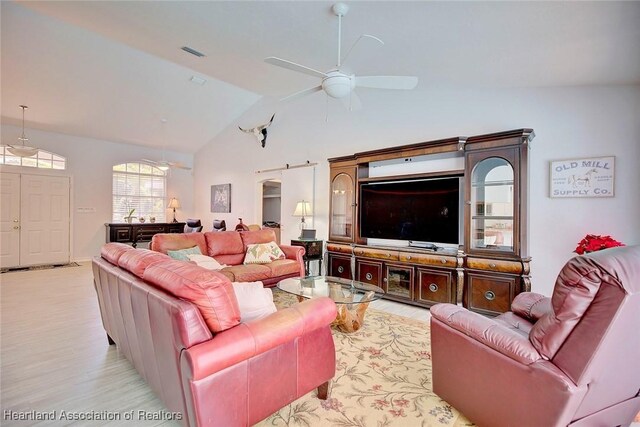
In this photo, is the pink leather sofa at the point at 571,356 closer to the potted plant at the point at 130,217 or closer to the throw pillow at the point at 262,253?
the throw pillow at the point at 262,253

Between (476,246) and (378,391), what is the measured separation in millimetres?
2272

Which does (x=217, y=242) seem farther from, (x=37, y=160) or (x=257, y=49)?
(x=37, y=160)

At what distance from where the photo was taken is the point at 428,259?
3818 mm

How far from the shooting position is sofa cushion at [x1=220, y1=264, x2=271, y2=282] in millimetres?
3859

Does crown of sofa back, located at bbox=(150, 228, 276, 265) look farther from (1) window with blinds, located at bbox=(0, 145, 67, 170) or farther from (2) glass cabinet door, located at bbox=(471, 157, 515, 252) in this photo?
(1) window with blinds, located at bbox=(0, 145, 67, 170)

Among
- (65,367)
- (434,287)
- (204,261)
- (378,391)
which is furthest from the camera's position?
(204,261)

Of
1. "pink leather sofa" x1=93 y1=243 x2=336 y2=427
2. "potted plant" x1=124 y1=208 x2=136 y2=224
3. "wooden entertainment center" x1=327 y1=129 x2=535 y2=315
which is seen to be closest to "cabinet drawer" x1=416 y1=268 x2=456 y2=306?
"wooden entertainment center" x1=327 y1=129 x2=535 y2=315

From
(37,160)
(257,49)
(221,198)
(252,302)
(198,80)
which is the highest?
(198,80)

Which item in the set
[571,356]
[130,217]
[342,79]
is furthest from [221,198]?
[571,356]

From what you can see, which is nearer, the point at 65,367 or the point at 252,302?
the point at 252,302

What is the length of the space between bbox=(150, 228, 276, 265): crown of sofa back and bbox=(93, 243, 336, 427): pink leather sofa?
7.21ft

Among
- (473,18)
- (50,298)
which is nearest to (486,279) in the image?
(473,18)

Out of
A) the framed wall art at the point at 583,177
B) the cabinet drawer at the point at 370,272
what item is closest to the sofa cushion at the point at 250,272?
the cabinet drawer at the point at 370,272

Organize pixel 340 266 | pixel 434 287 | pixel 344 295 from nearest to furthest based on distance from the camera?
pixel 344 295, pixel 434 287, pixel 340 266
